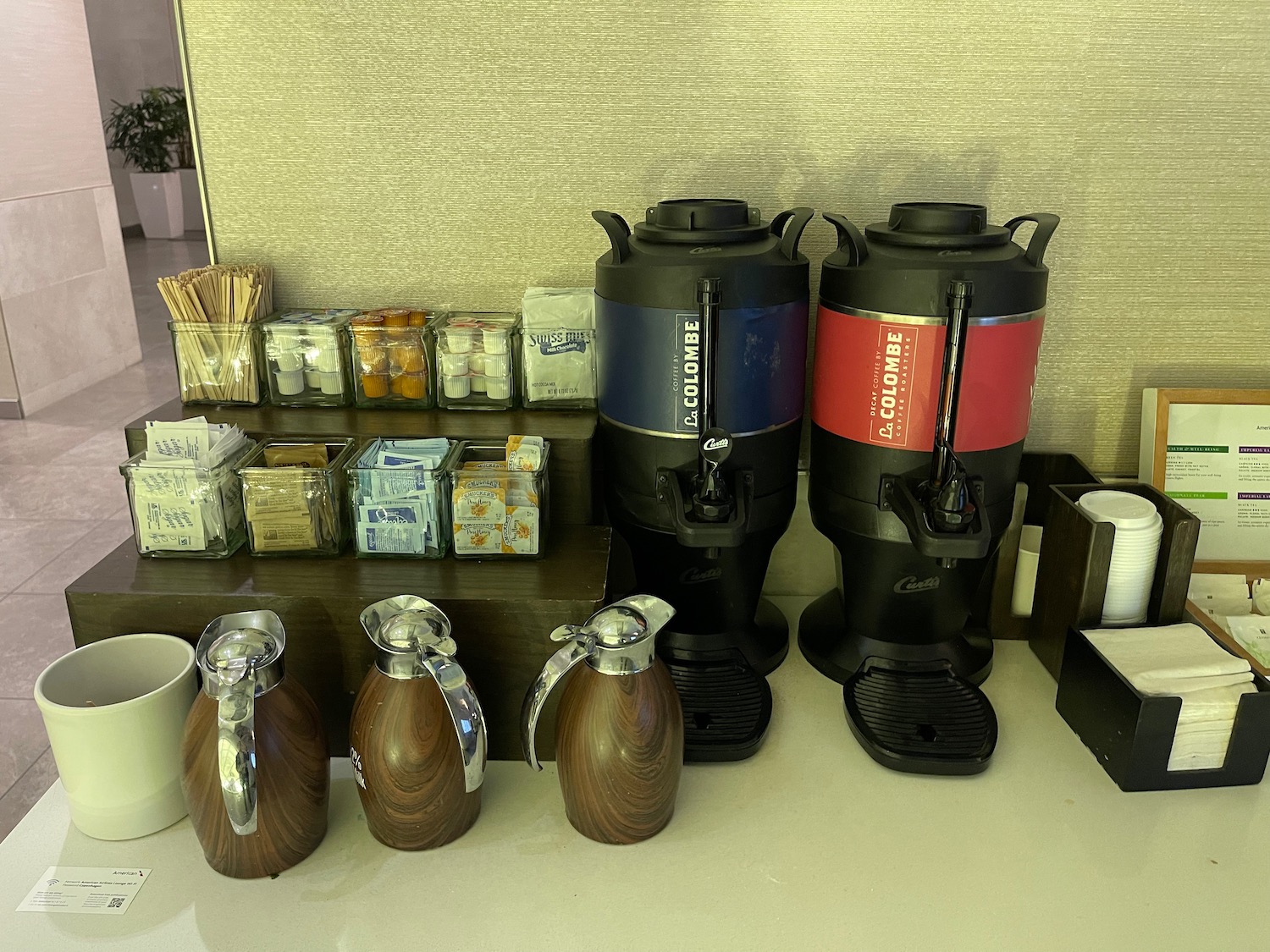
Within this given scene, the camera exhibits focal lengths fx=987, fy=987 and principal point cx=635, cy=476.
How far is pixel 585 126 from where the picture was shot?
1274 mm

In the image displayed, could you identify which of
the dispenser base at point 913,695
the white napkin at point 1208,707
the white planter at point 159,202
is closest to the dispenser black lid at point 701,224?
the dispenser base at point 913,695

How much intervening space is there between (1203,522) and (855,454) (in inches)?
23.7

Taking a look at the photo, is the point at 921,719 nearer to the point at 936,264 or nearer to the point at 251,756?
the point at 936,264

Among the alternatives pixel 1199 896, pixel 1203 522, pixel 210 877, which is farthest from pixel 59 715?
pixel 1203 522

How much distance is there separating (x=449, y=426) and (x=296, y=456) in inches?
7.3

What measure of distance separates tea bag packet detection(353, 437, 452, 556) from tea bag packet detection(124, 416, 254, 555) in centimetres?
16

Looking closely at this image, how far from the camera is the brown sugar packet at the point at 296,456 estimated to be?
1152mm

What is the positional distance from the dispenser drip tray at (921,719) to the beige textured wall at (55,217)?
438 cm

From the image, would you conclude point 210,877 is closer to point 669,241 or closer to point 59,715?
point 59,715

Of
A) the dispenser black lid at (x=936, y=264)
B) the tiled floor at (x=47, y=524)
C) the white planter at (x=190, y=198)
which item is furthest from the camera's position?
the white planter at (x=190, y=198)

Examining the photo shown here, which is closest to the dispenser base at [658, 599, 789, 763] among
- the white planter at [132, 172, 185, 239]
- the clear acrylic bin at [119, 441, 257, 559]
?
the clear acrylic bin at [119, 441, 257, 559]

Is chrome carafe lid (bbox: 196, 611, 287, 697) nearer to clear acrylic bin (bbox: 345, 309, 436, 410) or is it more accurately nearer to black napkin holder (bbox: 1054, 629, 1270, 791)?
clear acrylic bin (bbox: 345, 309, 436, 410)

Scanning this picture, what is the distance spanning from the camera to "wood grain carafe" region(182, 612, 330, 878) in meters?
0.84

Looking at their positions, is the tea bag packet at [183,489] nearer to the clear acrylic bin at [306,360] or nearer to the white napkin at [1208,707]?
the clear acrylic bin at [306,360]
